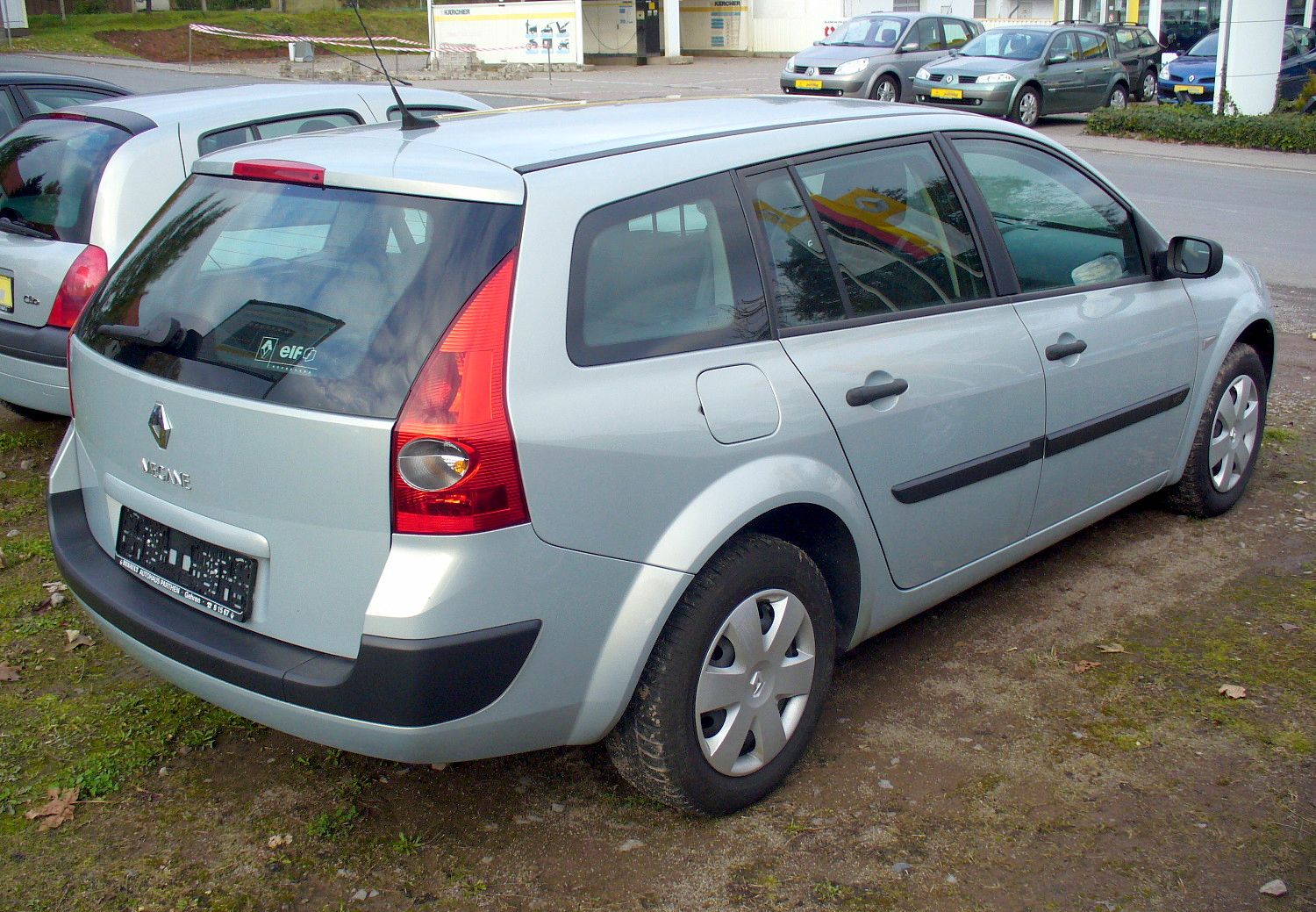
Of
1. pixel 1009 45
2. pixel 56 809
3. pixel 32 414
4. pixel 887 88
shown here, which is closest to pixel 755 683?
pixel 56 809

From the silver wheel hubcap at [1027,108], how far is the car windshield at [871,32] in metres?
3.47

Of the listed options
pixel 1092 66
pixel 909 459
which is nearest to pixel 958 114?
pixel 909 459

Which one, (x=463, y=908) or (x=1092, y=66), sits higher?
(x=1092, y=66)

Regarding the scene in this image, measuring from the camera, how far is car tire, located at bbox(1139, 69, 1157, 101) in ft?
82.6

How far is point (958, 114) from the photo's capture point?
13.6 feet

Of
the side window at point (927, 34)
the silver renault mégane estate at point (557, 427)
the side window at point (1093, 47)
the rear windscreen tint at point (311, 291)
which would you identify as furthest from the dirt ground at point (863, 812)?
the side window at point (927, 34)

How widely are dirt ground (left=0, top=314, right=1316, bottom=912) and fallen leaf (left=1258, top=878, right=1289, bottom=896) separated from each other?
3 cm

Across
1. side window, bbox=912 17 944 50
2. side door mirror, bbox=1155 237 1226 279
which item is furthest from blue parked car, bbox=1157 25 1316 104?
side door mirror, bbox=1155 237 1226 279

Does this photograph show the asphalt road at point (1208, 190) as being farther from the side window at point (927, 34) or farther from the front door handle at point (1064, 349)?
the front door handle at point (1064, 349)

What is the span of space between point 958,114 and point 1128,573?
1.88 m

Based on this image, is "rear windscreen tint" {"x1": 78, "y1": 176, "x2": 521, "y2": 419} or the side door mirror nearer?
"rear windscreen tint" {"x1": 78, "y1": 176, "x2": 521, "y2": 419}

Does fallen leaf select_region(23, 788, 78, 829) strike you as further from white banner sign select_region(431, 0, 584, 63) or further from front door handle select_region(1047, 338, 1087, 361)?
white banner sign select_region(431, 0, 584, 63)

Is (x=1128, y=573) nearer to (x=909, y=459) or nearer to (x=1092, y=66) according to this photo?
(x=909, y=459)

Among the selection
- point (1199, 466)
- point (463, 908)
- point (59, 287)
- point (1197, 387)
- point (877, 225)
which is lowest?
point (463, 908)
